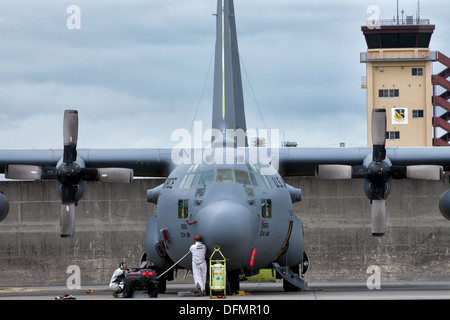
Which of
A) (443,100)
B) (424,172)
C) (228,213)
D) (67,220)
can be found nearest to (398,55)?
(443,100)

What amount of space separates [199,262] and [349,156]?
23.4 feet

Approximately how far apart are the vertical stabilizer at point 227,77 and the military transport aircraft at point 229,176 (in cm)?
3

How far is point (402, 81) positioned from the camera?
65625 mm

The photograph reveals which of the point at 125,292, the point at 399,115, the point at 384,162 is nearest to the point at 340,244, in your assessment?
the point at 384,162

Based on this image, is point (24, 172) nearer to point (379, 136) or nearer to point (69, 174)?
point (69, 174)

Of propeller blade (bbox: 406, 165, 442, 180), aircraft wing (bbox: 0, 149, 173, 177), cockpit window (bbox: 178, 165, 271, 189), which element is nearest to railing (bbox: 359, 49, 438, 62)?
aircraft wing (bbox: 0, 149, 173, 177)

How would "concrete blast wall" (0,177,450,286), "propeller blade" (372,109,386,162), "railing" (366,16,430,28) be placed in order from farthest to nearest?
1. "railing" (366,16,430,28)
2. "concrete blast wall" (0,177,450,286)
3. "propeller blade" (372,109,386,162)

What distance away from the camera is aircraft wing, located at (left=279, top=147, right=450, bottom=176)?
22422 millimetres

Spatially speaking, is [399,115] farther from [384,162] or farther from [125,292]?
[125,292]

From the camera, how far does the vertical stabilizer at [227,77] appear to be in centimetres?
2128

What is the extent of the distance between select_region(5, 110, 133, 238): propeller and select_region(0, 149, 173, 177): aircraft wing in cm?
177

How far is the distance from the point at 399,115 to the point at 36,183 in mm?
41671

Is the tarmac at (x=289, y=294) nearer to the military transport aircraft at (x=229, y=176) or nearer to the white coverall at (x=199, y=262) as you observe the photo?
the white coverall at (x=199, y=262)

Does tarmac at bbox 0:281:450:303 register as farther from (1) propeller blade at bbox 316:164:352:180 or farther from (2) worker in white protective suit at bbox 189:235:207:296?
(1) propeller blade at bbox 316:164:352:180
